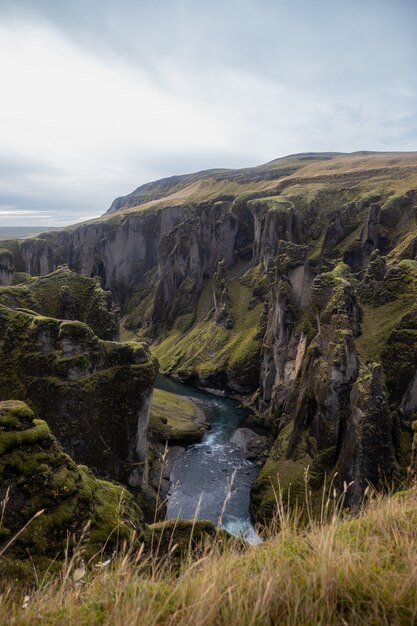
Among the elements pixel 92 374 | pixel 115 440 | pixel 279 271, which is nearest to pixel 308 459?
pixel 115 440

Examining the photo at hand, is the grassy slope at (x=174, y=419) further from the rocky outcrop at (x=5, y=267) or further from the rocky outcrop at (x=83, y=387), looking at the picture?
the rocky outcrop at (x=5, y=267)

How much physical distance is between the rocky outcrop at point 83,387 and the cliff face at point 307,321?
18.7 metres

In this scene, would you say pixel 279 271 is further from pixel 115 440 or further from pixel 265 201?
pixel 265 201

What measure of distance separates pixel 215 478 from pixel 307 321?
105ft

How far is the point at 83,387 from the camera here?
44.1 meters

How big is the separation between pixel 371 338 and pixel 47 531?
156 ft

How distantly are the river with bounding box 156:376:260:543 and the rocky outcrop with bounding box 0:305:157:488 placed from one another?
7462mm

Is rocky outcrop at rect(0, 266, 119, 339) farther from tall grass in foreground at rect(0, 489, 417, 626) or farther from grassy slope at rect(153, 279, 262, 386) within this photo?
tall grass in foreground at rect(0, 489, 417, 626)

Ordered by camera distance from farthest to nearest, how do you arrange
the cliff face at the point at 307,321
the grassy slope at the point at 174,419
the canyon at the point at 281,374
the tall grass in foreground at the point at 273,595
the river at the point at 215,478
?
the grassy slope at the point at 174,419 < the river at the point at 215,478 < the cliff face at the point at 307,321 < the canyon at the point at 281,374 < the tall grass in foreground at the point at 273,595

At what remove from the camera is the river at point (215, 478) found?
176 ft

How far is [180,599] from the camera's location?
538 cm

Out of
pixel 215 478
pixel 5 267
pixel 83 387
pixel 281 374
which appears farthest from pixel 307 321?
pixel 5 267

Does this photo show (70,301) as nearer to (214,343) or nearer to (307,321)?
(307,321)

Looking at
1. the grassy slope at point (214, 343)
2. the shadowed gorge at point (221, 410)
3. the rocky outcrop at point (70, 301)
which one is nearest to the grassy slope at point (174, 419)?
the shadowed gorge at point (221, 410)
